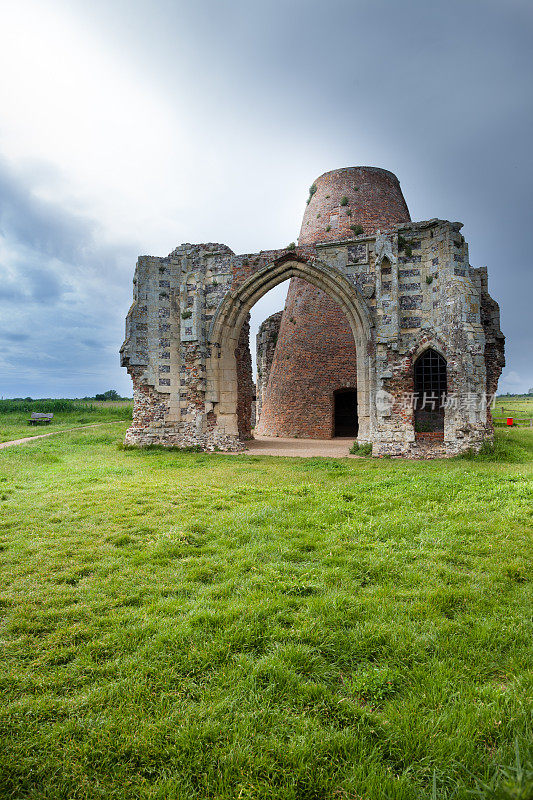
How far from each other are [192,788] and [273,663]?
0.85m

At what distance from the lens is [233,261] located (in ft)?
44.2

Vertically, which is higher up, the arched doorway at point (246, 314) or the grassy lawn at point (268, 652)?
the arched doorway at point (246, 314)

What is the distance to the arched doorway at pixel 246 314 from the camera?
39.9 feet

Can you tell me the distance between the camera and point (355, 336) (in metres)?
12.5

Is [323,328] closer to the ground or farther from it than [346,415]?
farther from it

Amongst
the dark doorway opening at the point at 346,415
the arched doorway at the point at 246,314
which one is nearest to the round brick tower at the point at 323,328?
the dark doorway opening at the point at 346,415

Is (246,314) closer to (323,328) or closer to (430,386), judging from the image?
(323,328)

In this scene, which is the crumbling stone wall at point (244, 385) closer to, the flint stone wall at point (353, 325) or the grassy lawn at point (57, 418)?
the flint stone wall at point (353, 325)

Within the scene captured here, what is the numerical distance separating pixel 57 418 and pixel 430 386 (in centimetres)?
2055

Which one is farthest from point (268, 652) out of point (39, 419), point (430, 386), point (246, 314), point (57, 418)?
point (57, 418)

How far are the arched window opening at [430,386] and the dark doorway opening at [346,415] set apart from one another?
722 cm

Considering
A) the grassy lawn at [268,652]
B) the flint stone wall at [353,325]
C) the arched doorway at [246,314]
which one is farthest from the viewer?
the arched doorway at [246,314]

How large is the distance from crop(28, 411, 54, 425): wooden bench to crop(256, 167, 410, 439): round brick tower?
12.2 meters

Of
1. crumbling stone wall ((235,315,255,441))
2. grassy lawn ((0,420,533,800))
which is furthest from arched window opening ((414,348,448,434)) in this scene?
crumbling stone wall ((235,315,255,441))
